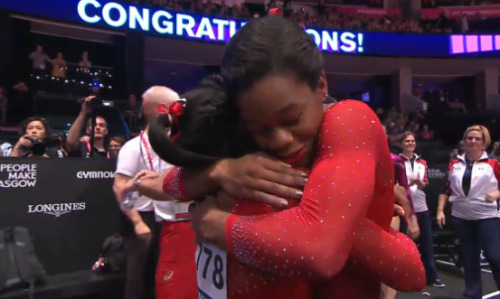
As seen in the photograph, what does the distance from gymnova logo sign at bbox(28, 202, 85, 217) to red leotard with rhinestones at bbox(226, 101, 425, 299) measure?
2.85m

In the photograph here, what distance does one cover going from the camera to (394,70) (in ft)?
58.7

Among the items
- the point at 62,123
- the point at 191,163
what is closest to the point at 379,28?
the point at 62,123

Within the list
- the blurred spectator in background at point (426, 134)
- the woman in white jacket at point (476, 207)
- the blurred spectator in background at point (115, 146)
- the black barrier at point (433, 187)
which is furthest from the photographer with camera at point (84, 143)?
the blurred spectator in background at point (426, 134)

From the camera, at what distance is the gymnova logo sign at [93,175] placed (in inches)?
138

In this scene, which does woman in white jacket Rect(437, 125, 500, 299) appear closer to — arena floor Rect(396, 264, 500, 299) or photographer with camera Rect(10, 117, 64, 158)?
arena floor Rect(396, 264, 500, 299)

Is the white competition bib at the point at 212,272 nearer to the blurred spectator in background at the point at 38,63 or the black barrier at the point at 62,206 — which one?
the black barrier at the point at 62,206

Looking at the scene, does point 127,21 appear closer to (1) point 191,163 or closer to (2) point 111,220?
(2) point 111,220

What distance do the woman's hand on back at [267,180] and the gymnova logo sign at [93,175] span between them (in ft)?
9.76

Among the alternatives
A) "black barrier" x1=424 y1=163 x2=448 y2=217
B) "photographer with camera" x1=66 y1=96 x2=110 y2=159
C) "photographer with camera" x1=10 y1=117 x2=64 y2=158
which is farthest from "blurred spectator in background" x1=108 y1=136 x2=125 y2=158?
"black barrier" x1=424 y1=163 x2=448 y2=217

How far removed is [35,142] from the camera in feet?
11.4

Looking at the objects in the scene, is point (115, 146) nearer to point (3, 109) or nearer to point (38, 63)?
point (3, 109)

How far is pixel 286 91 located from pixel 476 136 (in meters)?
3.96

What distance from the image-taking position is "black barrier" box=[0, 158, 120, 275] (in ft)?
10.4

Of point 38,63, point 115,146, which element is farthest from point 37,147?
point 38,63
